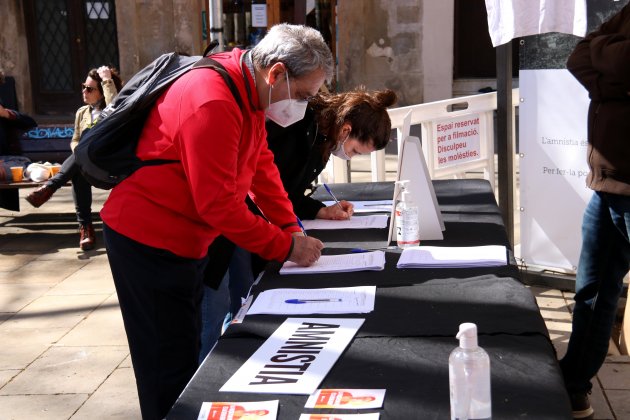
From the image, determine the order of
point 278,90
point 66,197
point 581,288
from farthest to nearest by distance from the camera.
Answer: point 66,197, point 581,288, point 278,90

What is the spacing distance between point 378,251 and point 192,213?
0.85 m

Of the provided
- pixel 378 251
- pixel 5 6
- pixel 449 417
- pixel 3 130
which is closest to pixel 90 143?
pixel 378 251

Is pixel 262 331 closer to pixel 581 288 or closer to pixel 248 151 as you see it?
pixel 248 151

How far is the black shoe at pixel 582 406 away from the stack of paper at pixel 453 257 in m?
0.81

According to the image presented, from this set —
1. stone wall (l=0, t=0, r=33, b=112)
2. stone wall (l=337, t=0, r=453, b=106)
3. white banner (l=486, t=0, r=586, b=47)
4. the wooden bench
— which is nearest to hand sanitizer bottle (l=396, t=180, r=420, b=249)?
white banner (l=486, t=0, r=586, b=47)

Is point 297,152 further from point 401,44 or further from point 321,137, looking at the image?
point 401,44

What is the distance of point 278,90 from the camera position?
2340 millimetres

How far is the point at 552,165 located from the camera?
15.6 ft

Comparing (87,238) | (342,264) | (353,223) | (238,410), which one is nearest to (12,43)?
(87,238)

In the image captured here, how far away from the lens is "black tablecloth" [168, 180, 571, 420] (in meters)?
1.73

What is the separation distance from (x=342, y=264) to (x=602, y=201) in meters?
1.07

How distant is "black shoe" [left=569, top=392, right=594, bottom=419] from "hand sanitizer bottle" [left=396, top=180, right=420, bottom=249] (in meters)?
0.94

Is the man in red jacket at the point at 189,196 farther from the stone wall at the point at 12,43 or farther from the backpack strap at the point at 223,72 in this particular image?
the stone wall at the point at 12,43

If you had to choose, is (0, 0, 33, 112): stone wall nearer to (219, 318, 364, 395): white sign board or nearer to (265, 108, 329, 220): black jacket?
(265, 108, 329, 220): black jacket
